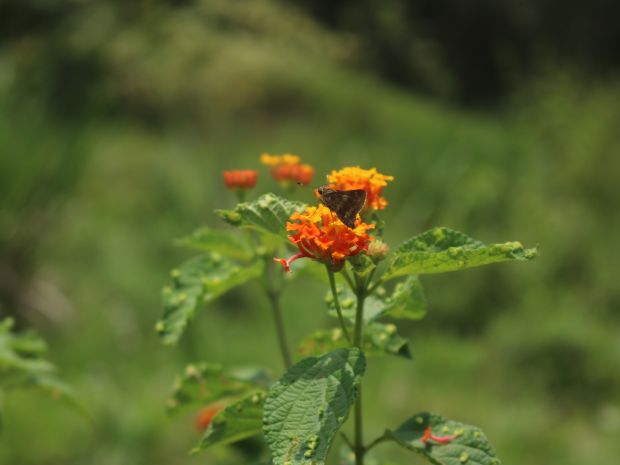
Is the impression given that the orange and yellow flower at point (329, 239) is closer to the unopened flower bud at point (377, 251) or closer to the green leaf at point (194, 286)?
the unopened flower bud at point (377, 251)

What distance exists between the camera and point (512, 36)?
22.3 feet

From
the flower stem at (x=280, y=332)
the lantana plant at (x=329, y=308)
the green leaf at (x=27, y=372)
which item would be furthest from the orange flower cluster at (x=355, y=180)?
the green leaf at (x=27, y=372)

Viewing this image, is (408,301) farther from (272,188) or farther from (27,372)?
(272,188)

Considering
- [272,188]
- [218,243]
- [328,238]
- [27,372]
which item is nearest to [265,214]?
[328,238]

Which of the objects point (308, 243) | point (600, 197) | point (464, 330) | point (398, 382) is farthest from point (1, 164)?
Result: point (600, 197)

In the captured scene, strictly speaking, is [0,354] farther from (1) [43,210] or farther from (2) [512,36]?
(2) [512,36]

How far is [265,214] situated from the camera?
31.9 inches

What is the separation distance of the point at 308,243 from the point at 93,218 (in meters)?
3.63

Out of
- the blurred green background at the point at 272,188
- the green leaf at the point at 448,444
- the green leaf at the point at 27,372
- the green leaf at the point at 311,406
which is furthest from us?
the blurred green background at the point at 272,188

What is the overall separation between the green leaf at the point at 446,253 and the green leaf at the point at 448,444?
188 millimetres

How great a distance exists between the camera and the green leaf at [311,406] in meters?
0.72

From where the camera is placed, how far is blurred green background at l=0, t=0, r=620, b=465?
9.16ft

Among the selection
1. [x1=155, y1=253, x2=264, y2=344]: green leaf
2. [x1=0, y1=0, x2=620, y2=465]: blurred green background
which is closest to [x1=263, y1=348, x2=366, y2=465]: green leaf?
[x1=155, y1=253, x2=264, y2=344]: green leaf

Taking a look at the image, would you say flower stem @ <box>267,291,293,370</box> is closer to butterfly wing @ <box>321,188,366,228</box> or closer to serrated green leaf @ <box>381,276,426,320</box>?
serrated green leaf @ <box>381,276,426,320</box>
